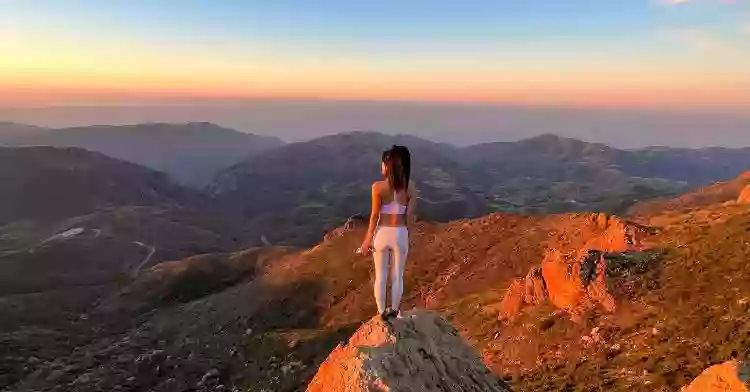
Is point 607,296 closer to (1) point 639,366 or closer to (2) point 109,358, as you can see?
(1) point 639,366

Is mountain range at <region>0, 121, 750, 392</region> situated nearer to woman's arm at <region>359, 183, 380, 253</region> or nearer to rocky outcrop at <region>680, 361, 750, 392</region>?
rocky outcrop at <region>680, 361, 750, 392</region>

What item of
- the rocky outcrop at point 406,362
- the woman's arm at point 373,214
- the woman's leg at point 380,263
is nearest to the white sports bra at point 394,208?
the woman's arm at point 373,214

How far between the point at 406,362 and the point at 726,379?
776 centimetres

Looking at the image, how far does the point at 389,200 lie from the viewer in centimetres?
1041

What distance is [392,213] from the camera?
34.2 ft

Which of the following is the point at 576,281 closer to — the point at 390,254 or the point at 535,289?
the point at 535,289

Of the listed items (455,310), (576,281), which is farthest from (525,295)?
(455,310)

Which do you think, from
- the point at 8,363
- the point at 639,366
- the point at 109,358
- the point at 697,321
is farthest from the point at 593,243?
the point at 8,363

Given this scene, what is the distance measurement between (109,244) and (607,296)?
187145mm

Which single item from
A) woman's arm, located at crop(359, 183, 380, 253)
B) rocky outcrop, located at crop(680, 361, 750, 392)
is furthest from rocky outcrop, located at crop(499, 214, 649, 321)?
woman's arm, located at crop(359, 183, 380, 253)

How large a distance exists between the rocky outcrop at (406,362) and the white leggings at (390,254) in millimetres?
813

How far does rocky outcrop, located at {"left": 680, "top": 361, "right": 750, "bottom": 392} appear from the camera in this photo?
39.7ft

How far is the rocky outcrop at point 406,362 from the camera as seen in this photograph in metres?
10.2

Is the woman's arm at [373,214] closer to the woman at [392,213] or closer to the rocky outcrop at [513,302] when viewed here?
the woman at [392,213]
